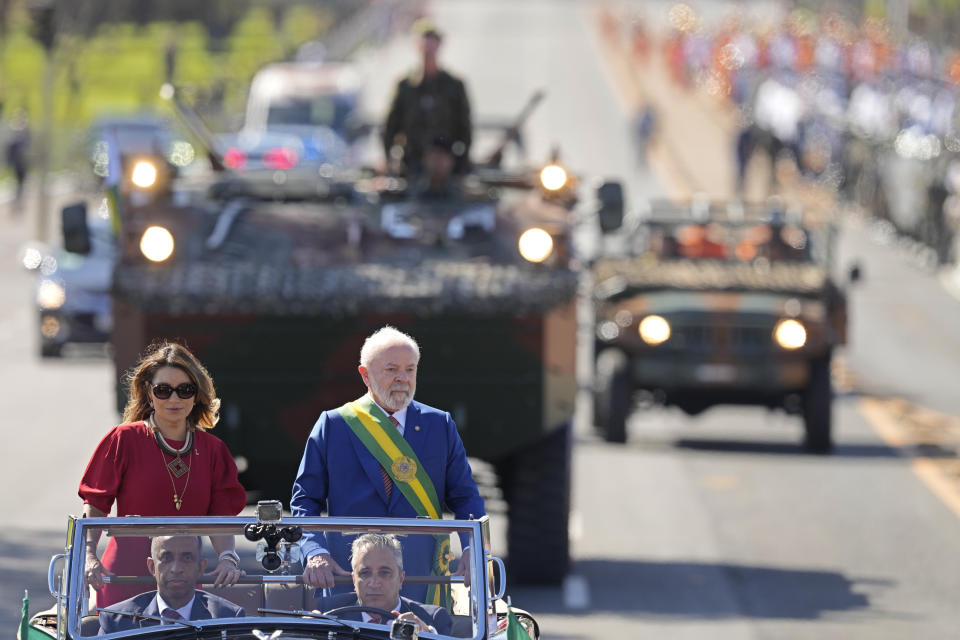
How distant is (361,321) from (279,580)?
6243 millimetres

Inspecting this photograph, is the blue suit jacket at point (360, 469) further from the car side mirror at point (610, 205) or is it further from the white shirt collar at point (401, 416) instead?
the car side mirror at point (610, 205)

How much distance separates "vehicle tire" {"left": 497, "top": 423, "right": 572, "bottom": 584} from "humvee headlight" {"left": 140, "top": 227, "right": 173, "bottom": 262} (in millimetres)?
2367

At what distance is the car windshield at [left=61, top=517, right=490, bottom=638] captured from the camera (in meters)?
6.58

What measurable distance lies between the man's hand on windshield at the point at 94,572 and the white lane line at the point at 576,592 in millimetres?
6734

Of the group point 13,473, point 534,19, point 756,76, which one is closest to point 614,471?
point 13,473

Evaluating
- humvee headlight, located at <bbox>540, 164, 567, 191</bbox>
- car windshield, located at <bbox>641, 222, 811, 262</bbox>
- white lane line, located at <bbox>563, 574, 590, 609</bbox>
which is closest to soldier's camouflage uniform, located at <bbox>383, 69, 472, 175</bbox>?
humvee headlight, located at <bbox>540, 164, 567, 191</bbox>

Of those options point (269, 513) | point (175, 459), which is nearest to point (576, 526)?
point (175, 459)

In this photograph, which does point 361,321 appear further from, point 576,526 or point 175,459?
point 175,459

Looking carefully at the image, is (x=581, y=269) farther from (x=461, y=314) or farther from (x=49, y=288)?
(x=49, y=288)

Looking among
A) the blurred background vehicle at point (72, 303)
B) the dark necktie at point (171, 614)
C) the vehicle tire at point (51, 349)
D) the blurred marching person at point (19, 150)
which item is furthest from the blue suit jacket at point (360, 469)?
the blurred marching person at point (19, 150)

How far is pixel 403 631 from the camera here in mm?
6316

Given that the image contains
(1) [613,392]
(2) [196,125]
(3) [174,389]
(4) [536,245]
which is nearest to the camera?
(3) [174,389]

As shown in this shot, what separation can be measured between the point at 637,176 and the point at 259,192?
137ft

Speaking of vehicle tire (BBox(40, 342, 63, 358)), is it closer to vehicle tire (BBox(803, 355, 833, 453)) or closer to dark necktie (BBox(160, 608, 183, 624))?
vehicle tire (BBox(803, 355, 833, 453))
